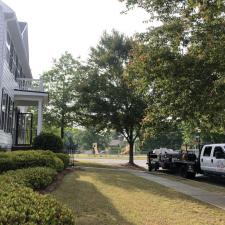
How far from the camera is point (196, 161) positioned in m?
21.3

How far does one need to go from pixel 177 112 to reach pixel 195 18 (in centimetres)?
402

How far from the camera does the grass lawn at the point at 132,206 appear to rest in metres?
8.96

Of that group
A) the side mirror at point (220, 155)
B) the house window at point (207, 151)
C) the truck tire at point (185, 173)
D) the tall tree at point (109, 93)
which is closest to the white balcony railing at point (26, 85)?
the tall tree at point (109, 93)

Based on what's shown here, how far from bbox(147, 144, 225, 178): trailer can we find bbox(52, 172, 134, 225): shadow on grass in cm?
731

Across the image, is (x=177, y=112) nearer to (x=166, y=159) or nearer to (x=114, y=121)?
(x=166, y=159)

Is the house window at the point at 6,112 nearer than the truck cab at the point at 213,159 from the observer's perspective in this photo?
No

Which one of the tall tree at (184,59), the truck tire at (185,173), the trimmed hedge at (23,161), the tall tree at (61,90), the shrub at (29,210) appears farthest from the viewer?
the tall tree at (61,90)

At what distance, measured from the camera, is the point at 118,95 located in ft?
105

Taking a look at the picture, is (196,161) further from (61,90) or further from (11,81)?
(61,90)

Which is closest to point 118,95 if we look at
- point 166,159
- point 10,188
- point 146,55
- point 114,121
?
point 114,121

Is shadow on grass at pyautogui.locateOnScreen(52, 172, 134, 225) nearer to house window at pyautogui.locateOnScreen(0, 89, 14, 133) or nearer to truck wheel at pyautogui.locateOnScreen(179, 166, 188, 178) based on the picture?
truck wheel at pyautogui.locateOnScreen(179, 166, 188, 178)

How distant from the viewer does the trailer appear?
18938 mm

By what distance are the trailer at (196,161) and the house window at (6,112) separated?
31.4 ft

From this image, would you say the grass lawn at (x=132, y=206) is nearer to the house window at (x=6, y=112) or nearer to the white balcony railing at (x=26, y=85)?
the house window at (x=6, y=112)
